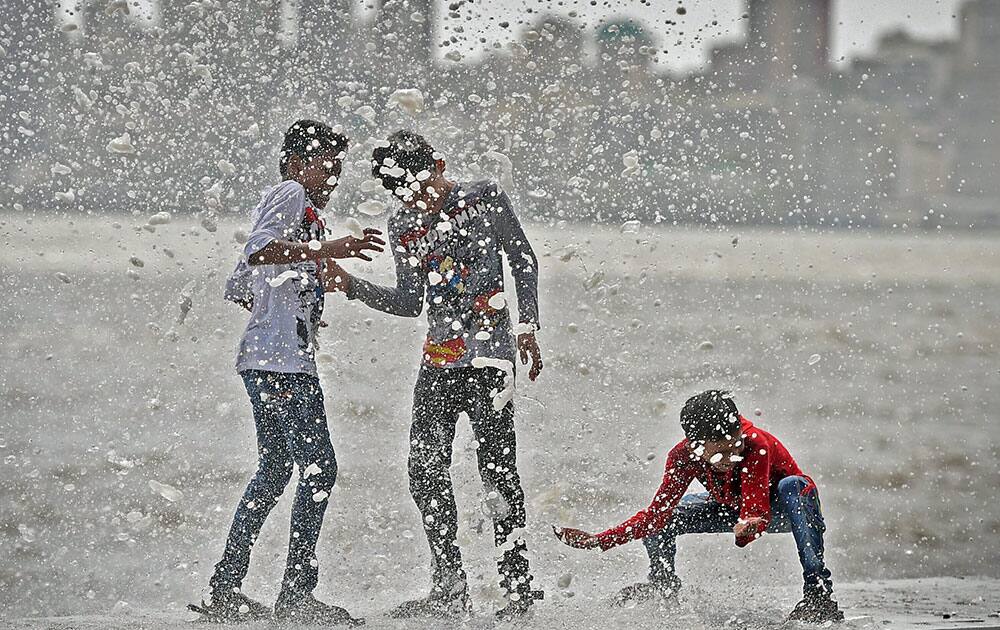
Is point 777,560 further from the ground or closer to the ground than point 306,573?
closer to the ground

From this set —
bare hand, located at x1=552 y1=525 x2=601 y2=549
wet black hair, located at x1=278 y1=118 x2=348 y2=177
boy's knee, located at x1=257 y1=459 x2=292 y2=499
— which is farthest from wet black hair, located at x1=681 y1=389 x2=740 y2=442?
wet black hair, located at x1=278 y1=118 x2=348 y2=177

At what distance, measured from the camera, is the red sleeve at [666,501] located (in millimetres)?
4359

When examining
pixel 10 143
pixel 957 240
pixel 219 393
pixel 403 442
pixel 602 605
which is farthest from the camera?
pixel 957 240

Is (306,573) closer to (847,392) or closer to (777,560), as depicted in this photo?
(777,560)

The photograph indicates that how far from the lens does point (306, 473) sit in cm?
421

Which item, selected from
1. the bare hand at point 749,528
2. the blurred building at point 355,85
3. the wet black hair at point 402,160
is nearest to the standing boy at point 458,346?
the wet black hair at point 402,160

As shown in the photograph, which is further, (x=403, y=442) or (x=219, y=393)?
(x=219, y=393)

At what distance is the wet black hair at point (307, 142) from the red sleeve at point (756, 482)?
5.03 ft

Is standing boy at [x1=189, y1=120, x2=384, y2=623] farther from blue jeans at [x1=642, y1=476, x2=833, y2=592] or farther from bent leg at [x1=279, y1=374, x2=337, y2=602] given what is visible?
blue jeans at [x1=642, y1=476, x2=833, y2=592]

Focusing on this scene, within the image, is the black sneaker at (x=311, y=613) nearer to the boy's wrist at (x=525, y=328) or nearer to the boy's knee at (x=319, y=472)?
the boy's knee at (x=319, y=472)

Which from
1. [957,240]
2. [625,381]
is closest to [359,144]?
[625,381]

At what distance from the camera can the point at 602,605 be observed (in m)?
4.55

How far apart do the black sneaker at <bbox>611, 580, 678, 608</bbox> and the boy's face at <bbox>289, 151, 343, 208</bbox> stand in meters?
1.55

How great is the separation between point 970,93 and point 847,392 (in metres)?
80.3
